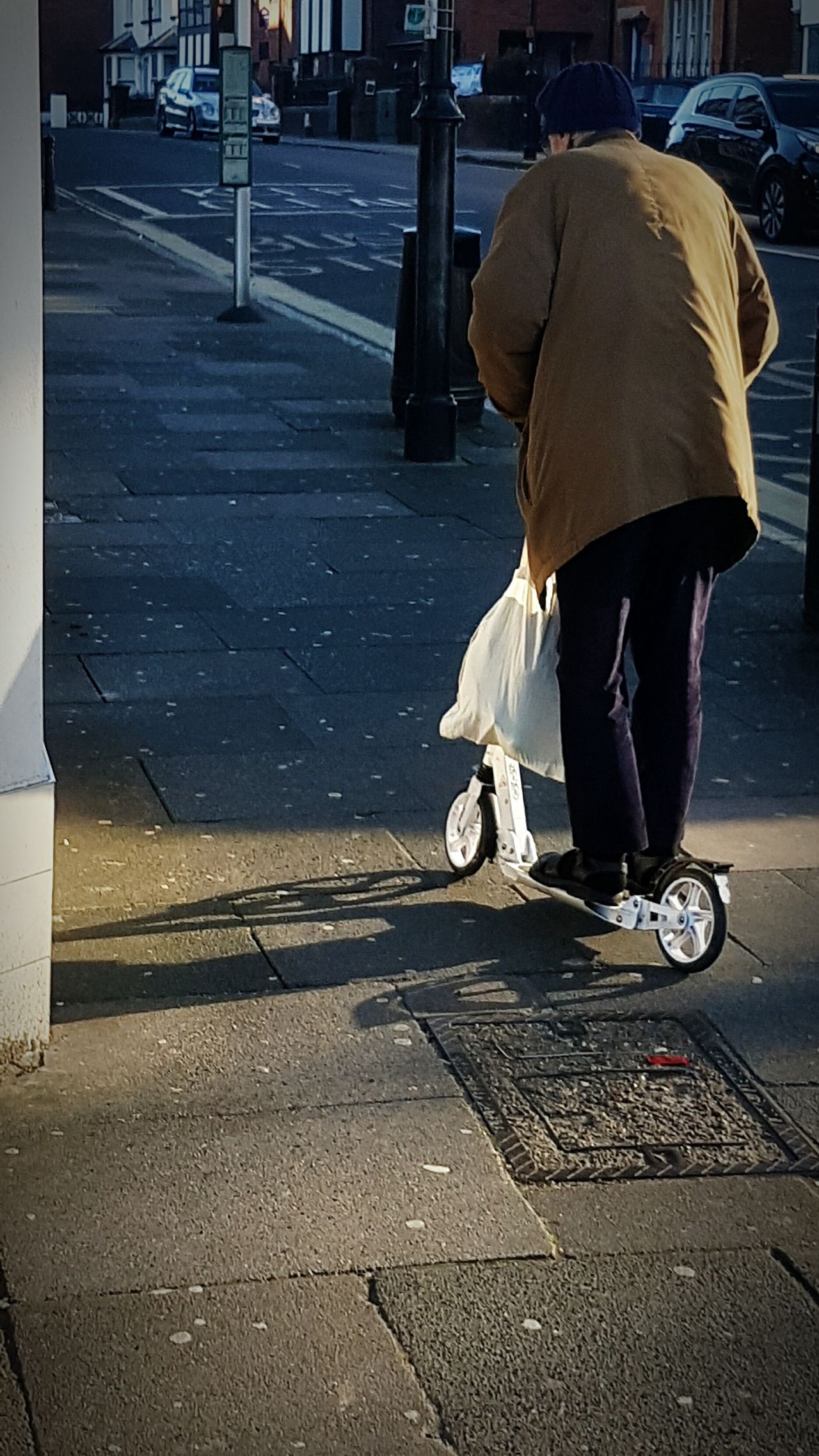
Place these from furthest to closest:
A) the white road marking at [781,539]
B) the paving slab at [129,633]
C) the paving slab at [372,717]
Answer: the white road marking at [781,539] < the paving slab at [129,633] < the paving slab at [372,717]

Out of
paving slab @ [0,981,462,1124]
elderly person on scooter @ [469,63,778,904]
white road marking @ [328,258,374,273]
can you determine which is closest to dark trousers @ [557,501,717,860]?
elderly person on scooter @ [469,63,778,904]

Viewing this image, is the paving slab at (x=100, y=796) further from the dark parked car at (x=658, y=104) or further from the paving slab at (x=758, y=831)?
the dark parked car at (x=658, y=104)

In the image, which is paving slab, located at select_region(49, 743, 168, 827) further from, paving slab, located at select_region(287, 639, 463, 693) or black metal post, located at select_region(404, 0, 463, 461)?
black metal post, located at select_region(404, 0, 463, 461)

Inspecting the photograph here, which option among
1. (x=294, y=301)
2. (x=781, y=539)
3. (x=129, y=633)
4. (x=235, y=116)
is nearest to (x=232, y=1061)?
(x=129, y=633)

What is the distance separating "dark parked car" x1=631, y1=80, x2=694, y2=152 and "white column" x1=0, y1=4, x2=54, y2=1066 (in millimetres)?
28514

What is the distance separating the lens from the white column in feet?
11.3

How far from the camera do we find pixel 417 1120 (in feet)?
11.7

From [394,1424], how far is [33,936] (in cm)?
139

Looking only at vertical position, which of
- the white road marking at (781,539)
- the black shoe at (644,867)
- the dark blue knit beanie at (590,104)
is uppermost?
the dark blue knit beanie at (590,104)

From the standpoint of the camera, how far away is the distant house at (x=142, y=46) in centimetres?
7919

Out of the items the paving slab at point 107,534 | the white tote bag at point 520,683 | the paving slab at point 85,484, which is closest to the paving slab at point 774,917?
the white tote bag at point 520,683

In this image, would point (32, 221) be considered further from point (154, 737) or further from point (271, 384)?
point (271, 384)

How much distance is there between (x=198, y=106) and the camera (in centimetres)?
4928

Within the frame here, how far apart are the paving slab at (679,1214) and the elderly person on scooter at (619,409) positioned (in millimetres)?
1133
